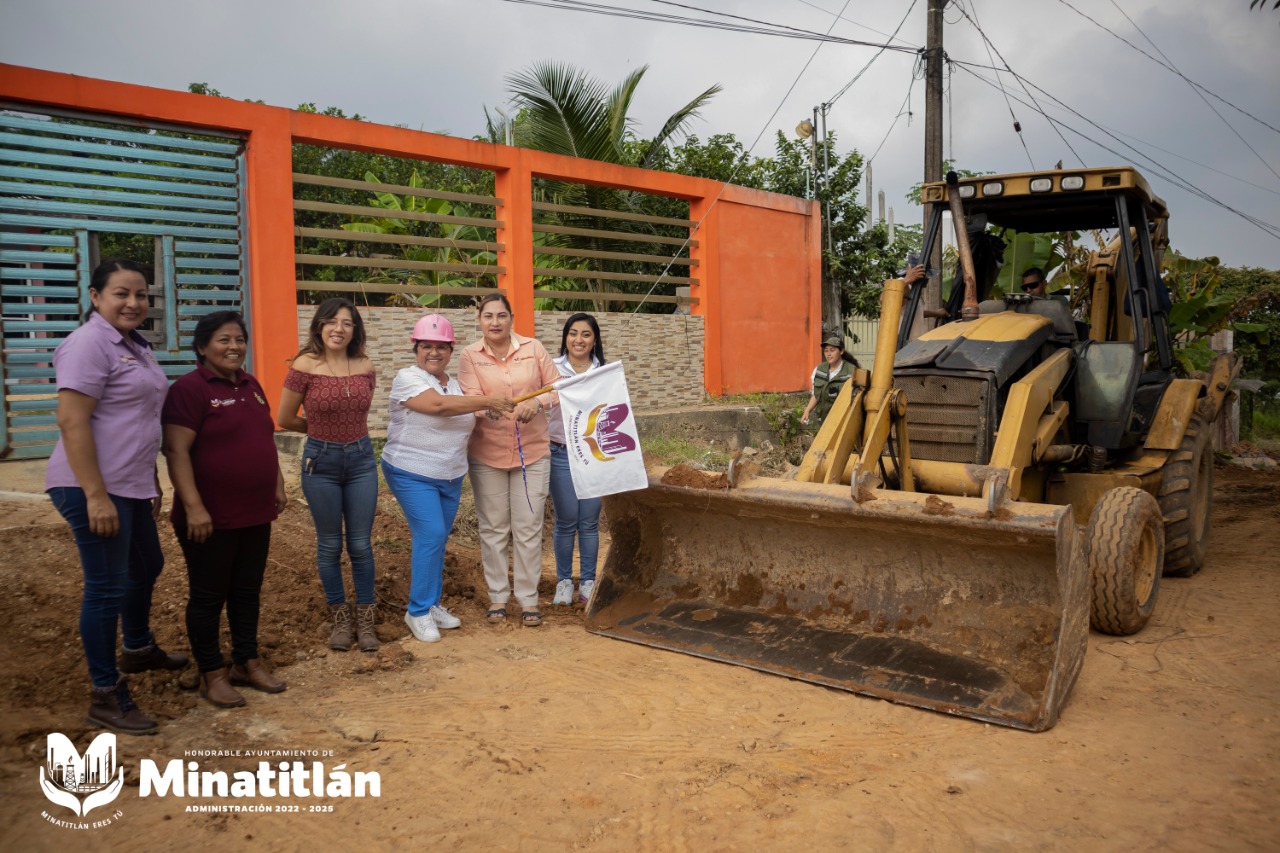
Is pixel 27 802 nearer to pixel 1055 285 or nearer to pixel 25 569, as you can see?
pixel 25 569

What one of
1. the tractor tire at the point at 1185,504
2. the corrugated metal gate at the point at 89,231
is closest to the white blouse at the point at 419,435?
the corrugated metal gate at the point at 89,231

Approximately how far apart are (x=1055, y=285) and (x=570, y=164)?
6.38 m

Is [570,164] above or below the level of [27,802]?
above

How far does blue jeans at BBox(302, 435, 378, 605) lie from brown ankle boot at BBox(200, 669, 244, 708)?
769 millimetres

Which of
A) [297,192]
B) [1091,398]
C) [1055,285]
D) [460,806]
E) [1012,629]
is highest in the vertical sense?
Result: [297,192]

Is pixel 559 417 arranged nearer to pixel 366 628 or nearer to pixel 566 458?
pixel 566 458

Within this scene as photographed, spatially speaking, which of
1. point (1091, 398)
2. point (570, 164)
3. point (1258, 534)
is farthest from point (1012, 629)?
point (570, 164)

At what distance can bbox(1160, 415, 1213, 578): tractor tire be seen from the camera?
19.3 feet

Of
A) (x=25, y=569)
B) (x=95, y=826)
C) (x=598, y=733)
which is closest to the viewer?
(x=95, y=826)

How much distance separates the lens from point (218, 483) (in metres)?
3.89

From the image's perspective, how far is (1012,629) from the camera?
4145 mm

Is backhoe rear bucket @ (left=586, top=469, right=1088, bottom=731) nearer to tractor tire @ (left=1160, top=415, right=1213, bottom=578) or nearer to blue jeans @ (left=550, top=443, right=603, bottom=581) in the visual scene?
blue jeans @ (left=550, top=443, right=603, bottom=581)

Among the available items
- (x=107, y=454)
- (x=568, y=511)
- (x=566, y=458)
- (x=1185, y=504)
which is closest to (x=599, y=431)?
(x=566, y=458)

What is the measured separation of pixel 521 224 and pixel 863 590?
6.44m
